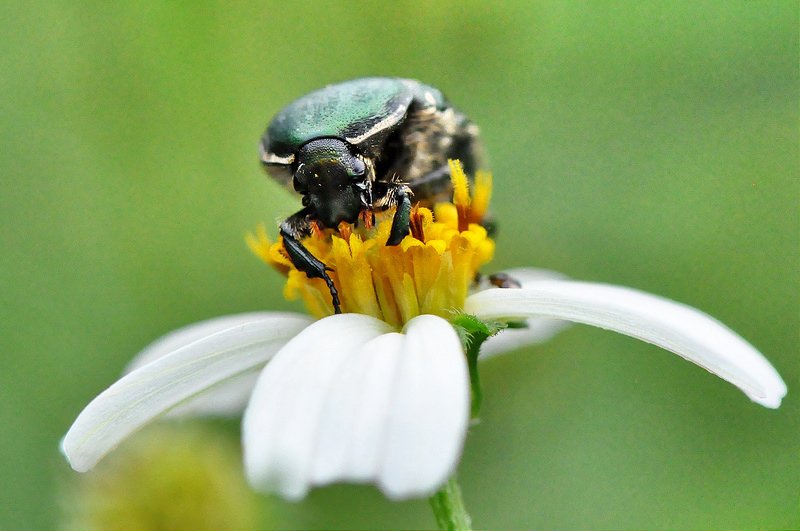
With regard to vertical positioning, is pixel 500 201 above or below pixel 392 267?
below

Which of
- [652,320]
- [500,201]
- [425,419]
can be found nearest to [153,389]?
[425,419]

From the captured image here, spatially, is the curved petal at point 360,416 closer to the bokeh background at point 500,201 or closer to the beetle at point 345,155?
the beetle at point 345,155

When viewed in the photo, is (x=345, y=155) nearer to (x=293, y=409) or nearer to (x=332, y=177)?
(x=332, y=177)

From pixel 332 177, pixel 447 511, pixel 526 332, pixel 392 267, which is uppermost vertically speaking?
pixel 332 177

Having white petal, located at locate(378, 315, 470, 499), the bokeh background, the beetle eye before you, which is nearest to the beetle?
the beetle eye

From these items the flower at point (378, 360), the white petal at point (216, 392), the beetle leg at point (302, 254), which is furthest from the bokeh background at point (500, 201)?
the beetle leg at point (302, 254)
